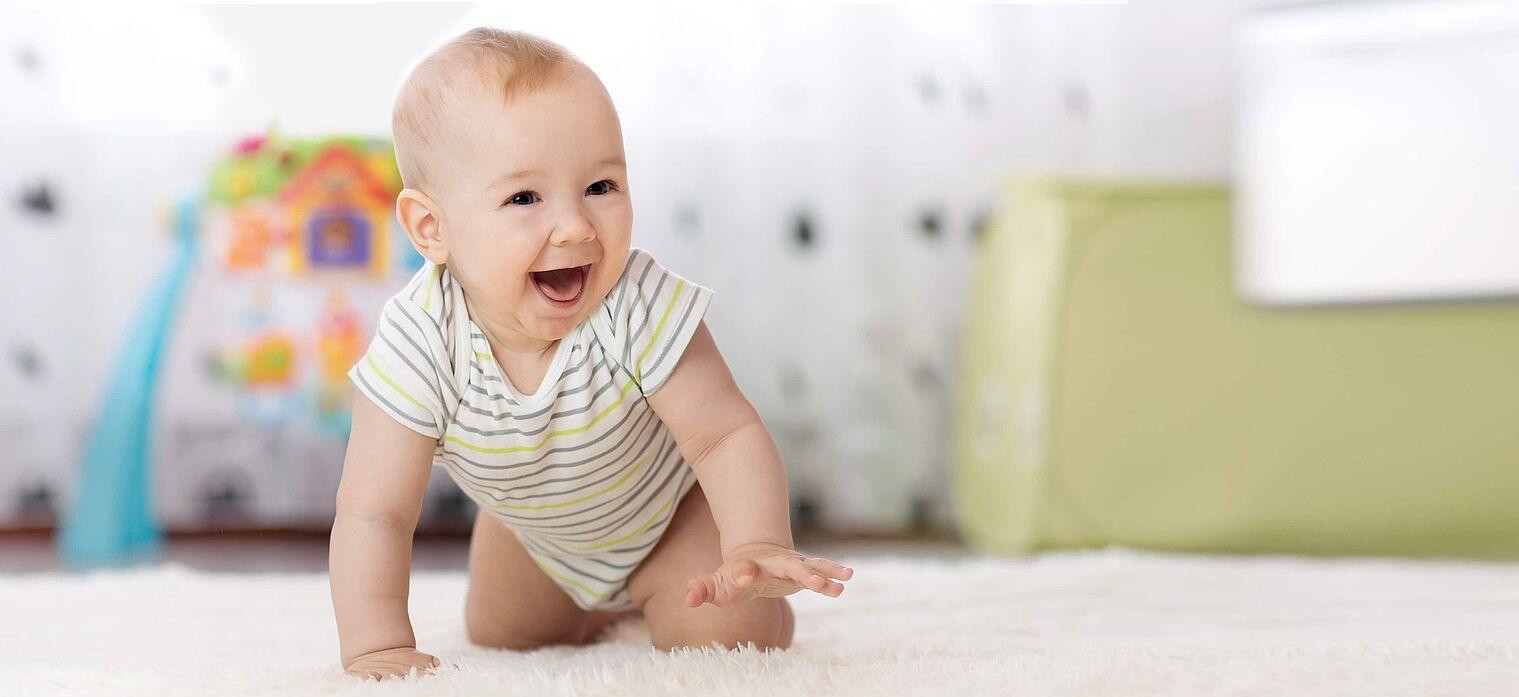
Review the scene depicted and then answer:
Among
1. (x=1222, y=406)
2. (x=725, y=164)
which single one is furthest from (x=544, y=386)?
(x=725, y=164)

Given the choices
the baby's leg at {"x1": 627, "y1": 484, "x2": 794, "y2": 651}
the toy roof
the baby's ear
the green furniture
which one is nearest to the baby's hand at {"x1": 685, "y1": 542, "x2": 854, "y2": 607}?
the baby's leg at {"x1": 627, "y1": 484, "x2": 794, "y2": 651}

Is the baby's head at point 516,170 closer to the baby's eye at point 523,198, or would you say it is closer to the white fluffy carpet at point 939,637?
the baby's eye at point 523,198

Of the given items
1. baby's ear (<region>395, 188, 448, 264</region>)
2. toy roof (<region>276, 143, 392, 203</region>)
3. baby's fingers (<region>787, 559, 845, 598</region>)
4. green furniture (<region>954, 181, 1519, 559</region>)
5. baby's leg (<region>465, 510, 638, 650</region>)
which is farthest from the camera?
toy roof (<region>276, 143, 392, 203</region>)

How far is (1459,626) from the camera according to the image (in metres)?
0.86

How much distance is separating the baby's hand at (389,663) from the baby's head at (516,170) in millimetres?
189

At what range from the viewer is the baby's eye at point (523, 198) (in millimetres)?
680

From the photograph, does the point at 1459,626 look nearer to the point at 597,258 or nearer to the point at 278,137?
the point at 597,258

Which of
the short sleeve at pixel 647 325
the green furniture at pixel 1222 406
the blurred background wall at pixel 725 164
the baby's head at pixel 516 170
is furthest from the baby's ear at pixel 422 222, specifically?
the blurred background wall at pixel 725 164

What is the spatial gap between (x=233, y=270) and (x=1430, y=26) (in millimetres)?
1608

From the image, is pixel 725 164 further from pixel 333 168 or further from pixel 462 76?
pixel 462 76

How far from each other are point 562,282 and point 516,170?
0.08 metres

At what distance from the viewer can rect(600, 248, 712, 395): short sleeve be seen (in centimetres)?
73

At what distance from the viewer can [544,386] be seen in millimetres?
729

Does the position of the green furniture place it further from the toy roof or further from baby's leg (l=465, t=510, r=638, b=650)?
the toy roof
